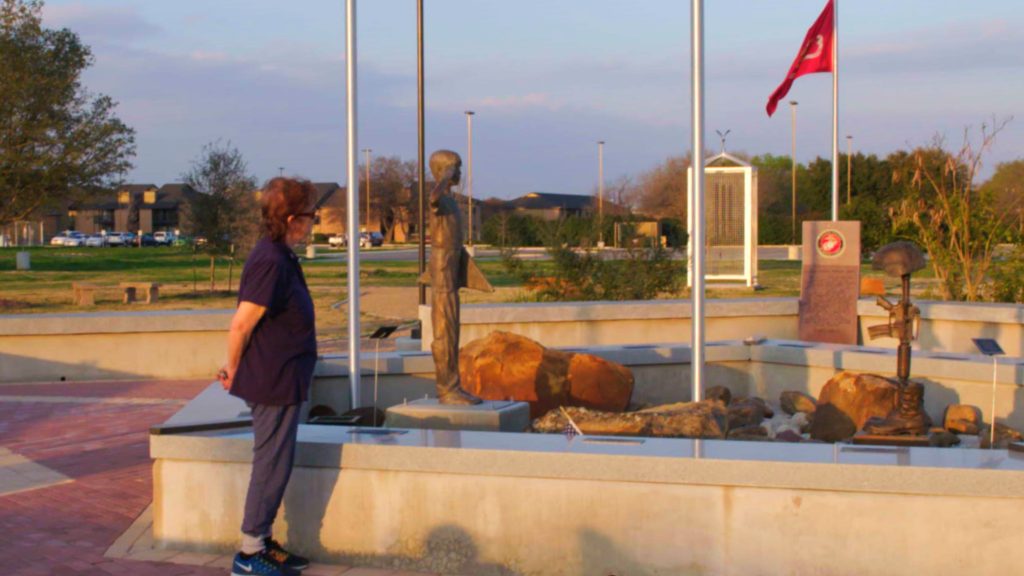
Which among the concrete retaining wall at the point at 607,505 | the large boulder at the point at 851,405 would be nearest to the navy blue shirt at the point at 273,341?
the concrete retaining wall at the point at 607,505

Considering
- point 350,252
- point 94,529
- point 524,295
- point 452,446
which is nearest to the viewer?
point 452,446

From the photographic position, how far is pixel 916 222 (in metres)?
17.3

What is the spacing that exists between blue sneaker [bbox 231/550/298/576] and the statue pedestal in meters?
1.82

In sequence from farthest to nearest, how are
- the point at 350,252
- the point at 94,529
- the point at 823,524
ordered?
the point at 350,252 → the point at 94,529 → the point at 823,524

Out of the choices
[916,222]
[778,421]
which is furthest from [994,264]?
[778,421]

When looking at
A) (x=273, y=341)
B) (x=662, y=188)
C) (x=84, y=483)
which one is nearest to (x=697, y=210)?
(x=273, y=341)

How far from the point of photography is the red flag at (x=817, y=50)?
1616 centimetres

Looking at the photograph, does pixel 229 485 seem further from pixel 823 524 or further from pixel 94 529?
pixel 823 524

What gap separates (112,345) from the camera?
1400 cm

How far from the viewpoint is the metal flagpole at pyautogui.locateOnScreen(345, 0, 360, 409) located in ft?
28.6

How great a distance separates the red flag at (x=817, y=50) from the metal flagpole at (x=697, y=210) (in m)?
7.83

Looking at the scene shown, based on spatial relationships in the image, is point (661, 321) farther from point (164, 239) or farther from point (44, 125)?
point (164, 239)

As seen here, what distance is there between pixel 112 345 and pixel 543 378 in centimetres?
727

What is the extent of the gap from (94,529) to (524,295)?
610 inches
